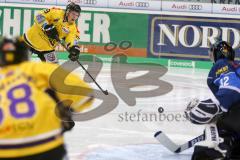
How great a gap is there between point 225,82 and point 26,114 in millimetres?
1944

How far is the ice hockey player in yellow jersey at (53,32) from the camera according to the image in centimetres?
Answer: 674

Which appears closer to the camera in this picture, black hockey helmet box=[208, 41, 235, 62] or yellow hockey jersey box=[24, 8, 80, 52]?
black hockey helmet box=[208, 41, 235, 62]

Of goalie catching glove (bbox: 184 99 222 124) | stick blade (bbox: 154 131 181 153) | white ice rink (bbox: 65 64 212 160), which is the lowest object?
white ice rink (bbox: 65 64 212 160)

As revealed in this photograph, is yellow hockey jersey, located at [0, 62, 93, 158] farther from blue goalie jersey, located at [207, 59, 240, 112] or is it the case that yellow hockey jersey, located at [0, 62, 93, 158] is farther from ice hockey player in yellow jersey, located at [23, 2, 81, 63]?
ice hockey player in yellow jersey, located at [23, 2, 81, 63]

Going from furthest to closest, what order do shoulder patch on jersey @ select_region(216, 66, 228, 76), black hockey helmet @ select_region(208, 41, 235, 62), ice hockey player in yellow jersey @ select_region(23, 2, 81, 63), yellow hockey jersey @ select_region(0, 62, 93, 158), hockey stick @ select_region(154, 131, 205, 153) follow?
ice hockey player in yellow jersey @ select_region(23, 2, 81, 63)
hockey stick @ select_region(154, 131, 205, 153)
black hockey helmet @ select_region(208, 41, 235, 62)
shoulder patch on jersey @ select_region(216, 66, 228, 76)
yellow hockey jersey @ select_region(0, 62, 93, 158)

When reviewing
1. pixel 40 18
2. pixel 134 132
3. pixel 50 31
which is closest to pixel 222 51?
pixel 134 132

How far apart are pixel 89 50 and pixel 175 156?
6.09 m

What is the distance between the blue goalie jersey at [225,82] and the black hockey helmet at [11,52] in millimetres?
1781

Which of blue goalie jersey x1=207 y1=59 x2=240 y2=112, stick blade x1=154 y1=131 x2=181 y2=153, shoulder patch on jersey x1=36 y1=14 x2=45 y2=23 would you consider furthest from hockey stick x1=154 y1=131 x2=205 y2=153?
shoulder patch on jersey x1=36 y1=14 x2=45 y2=23

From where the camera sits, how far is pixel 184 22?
1029cm

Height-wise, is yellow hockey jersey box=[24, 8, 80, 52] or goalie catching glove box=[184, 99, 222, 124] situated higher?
yellow hockey jersey box=[24, 8, 80, 52]

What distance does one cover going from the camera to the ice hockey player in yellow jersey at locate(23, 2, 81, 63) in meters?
6.74

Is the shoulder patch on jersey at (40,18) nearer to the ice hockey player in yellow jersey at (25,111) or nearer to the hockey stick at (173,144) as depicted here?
the hockey stick at (173,144)

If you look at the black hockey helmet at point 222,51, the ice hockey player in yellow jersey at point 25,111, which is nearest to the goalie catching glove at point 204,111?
the black hockey helmet at point 222,51
